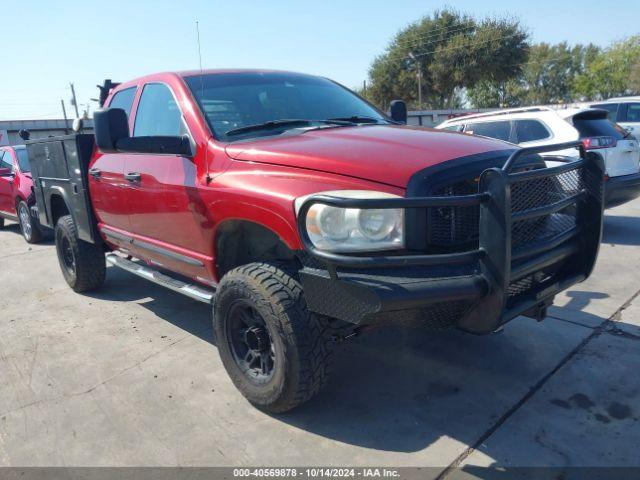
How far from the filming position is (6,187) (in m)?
9.42

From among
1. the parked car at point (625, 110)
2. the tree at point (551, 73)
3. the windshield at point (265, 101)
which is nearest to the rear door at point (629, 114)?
the parked car at point (625, 110)

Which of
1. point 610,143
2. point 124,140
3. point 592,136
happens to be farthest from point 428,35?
point 124,140

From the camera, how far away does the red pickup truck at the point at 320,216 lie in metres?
2.34

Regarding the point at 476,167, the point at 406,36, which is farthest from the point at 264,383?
the point at 406,36

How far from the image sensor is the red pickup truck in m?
2.34

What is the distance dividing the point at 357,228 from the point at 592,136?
19.7 ft

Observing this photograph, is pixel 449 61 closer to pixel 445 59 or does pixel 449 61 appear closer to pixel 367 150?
pixel 445 59

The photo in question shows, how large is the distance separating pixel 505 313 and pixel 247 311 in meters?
1.40

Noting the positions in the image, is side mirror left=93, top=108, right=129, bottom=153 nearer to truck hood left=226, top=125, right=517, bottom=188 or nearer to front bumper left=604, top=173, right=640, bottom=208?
truck hood left=226, top=125, right=517, bottom=188

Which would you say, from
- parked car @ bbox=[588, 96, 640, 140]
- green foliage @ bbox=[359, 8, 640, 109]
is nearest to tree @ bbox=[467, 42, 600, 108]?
green foliage @ bbox=[359, 8, 640, 109]

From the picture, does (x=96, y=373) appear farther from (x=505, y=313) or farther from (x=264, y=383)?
(x=505, y=313)

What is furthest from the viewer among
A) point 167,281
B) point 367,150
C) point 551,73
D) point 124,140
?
point 551,73

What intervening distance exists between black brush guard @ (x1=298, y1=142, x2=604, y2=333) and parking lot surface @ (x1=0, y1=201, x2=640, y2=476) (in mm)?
656

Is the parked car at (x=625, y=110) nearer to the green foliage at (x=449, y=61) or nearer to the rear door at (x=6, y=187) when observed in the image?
the rear door at (x=6, y=187)
